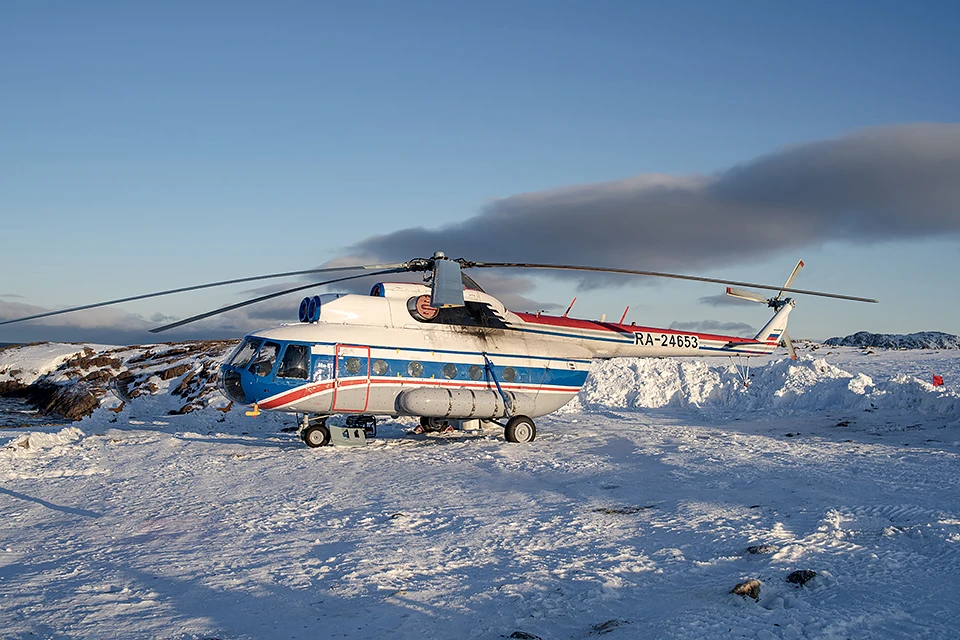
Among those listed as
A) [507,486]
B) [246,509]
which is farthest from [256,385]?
[507,486]

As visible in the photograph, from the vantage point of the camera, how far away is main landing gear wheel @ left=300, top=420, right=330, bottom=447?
54.1 ft

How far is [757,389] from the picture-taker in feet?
79.4

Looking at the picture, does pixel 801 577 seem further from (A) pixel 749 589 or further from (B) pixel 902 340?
(B) pixel 902 340

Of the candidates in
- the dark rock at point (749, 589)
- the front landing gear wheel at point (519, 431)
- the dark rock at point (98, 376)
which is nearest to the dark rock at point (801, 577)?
the dark rock at point (749, 589)

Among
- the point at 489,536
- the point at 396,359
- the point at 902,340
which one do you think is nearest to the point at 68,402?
the point at 396,359

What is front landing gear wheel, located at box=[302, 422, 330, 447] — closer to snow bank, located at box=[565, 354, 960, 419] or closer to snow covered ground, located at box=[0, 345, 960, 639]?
snow covered ground, located at box=[0, 345, 960, 639]

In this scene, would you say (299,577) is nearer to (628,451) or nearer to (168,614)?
(168,614)

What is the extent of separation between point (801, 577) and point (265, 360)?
12.4 m

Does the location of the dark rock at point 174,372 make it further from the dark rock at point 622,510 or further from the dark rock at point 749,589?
the dark rock at point 749,589

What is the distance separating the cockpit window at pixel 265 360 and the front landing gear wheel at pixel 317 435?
1.94 metres

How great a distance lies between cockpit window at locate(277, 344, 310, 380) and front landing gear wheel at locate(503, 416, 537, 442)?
5.19 meters

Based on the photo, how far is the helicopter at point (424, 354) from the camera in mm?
15656

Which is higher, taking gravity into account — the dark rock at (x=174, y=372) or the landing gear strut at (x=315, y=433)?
the dark rock at (x=174, y=372)

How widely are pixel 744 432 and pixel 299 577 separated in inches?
546
